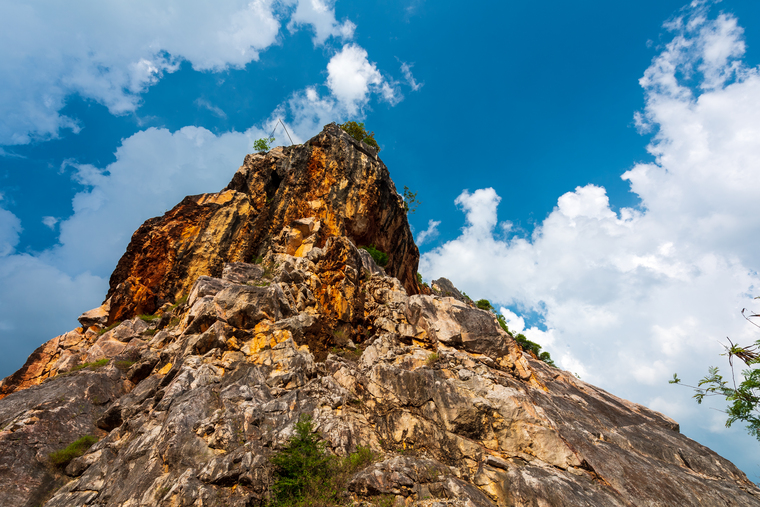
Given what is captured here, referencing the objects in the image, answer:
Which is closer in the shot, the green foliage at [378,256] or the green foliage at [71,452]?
the green foliage at [71,452]

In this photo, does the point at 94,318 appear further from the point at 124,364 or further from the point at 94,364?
the point at 124,364

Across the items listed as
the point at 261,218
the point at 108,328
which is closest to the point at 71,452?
the point at 108,328

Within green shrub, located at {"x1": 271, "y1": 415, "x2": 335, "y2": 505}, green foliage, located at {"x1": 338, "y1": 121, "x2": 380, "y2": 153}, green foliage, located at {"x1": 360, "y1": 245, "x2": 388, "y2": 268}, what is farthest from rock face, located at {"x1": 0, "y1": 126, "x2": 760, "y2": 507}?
green foliage, located at {"x1": 338, "y1": 121, "x2": 380, "y2": 153}

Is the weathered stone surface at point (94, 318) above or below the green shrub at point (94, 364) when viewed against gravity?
above

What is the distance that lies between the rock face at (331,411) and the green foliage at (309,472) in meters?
0.45

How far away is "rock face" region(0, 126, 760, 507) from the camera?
1174 cm

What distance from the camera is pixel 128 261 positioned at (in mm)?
29578

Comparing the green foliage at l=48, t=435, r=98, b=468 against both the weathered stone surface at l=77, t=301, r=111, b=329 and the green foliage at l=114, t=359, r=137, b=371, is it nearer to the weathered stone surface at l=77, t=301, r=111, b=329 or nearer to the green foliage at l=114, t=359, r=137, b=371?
the green foliage at l=114, t=359, r=137, b=371

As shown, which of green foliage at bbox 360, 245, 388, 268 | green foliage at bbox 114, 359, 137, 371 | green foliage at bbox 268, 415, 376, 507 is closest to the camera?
green foliage at bbox 268, 415, 376, 507

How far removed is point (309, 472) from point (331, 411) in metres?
3.30

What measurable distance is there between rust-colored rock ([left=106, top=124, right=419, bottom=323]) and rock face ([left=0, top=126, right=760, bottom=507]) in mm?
4270

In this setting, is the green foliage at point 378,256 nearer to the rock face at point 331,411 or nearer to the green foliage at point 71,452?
the rock face at point 331,411

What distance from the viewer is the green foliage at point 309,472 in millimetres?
11344

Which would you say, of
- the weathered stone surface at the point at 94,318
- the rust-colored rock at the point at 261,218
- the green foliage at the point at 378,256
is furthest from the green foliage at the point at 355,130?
the weathered stone surface at the point at 94,318
